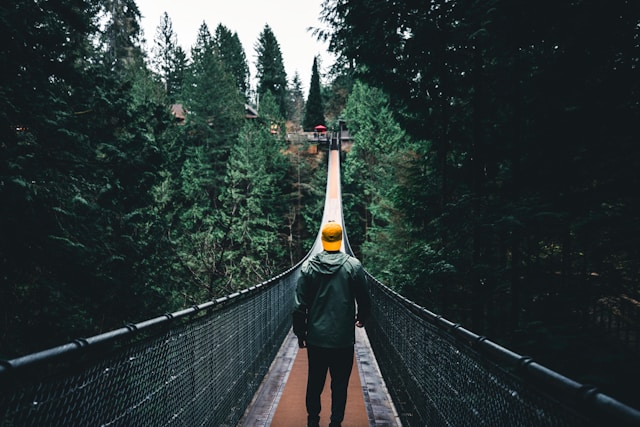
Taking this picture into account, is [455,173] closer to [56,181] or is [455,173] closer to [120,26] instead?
[56,181]

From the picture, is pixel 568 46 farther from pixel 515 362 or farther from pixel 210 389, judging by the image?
pixel 210 389

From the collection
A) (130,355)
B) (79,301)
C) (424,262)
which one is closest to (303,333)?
(130,355)

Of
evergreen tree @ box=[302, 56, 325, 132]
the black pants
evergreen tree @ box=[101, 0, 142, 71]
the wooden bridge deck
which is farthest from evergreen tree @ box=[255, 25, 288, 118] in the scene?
the black pants

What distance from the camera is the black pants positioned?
274 centimetres

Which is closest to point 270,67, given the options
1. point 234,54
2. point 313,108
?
point 234,54

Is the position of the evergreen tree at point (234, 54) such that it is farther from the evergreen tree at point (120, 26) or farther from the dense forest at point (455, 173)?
the dense forest at point (455, 173)

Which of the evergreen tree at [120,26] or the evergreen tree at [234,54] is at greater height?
the evergreen tree at [234,54]

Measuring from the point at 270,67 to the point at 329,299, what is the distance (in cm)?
5802

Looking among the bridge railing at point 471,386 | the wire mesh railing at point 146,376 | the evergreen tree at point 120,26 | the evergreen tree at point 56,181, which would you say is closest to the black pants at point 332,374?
the bridge railing at point 471,386

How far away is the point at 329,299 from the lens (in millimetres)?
2699

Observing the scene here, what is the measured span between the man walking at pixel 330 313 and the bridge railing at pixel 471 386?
0.46m

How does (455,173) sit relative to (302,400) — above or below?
above

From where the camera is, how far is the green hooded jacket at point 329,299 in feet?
8.82

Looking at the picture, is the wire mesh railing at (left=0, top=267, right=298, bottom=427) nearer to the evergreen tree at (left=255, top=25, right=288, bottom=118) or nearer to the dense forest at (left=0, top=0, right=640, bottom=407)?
the dense forest at (left=0, top=0, right=640, bottom=407)
